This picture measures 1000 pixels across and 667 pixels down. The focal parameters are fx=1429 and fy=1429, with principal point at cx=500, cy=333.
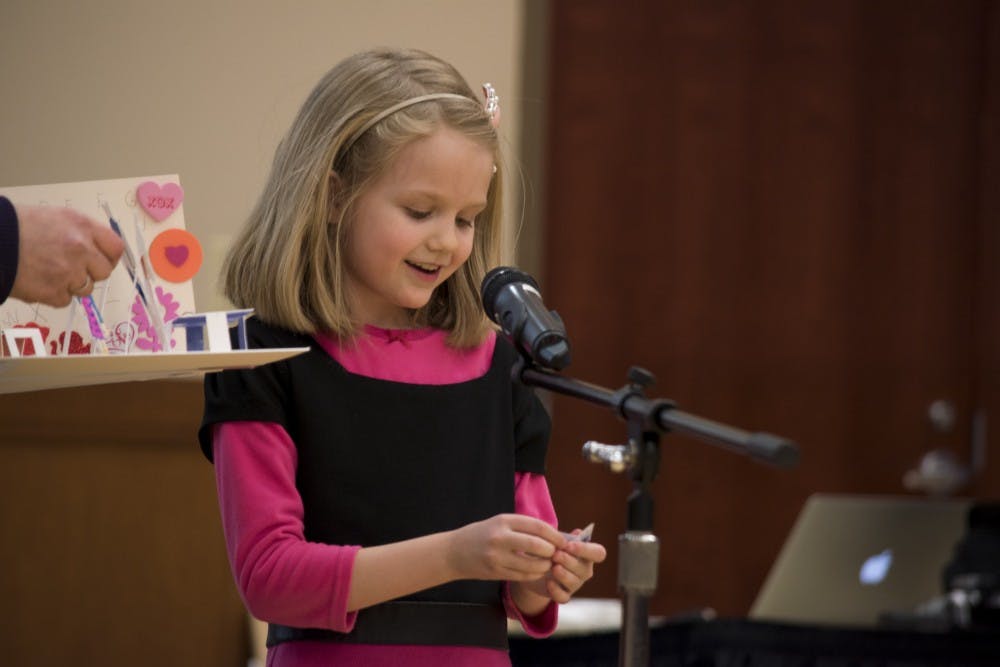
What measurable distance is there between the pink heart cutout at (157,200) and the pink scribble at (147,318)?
74 millimetres

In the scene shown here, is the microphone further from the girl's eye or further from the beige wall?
the beige wall

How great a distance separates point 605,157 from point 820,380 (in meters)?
0.89

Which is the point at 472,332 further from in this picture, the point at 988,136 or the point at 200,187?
the point at 988,136

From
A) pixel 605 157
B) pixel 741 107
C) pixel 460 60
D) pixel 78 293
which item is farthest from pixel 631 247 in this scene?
pixel 78 293

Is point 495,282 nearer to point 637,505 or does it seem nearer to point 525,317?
point 525,317

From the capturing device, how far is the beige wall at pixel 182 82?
72.1 inches

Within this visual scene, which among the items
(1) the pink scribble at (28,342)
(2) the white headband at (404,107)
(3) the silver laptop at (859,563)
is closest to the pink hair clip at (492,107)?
(2) the white headband at (404,107)

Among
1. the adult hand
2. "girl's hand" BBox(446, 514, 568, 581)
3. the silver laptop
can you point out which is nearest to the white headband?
the adult hand

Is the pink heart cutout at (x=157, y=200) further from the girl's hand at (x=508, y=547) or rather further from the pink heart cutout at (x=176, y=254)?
the girl's hand at (x=508, y=547)

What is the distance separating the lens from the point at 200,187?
6.04ft

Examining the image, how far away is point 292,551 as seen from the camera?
4.15ft

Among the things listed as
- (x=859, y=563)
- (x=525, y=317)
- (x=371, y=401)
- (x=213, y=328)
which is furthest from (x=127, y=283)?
(x=859, y=563)

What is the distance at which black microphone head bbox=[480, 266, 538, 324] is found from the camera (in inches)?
53.5

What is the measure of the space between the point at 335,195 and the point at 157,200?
6.8 inches
